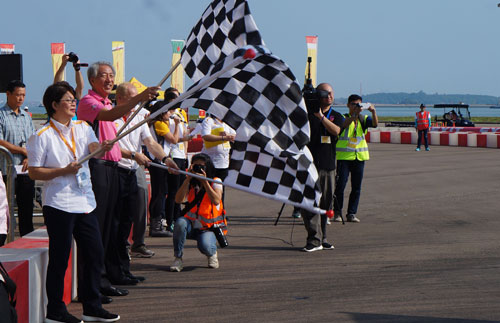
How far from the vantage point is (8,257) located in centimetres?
508

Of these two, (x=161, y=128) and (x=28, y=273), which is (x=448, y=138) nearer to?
(x=161, y=128)

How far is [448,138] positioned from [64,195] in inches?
1068

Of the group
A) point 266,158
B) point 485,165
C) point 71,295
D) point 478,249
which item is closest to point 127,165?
point 71,295

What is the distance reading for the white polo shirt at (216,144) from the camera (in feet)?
31.4

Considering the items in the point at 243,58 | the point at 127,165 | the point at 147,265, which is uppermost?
the point at 243,58

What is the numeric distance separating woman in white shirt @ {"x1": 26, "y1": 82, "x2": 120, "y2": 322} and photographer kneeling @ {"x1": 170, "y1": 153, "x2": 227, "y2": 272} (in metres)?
1.97

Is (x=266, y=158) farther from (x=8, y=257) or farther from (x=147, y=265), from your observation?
(x=147, y=265)

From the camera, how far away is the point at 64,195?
495 centimetres

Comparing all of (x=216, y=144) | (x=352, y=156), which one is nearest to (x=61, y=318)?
(x=216, y=144)

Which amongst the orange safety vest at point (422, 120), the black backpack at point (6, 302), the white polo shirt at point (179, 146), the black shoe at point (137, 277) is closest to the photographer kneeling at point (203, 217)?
the black shoe at point (137, 277)

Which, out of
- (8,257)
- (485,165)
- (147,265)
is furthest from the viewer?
(485,165)

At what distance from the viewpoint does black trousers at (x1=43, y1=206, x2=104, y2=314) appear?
4961mm

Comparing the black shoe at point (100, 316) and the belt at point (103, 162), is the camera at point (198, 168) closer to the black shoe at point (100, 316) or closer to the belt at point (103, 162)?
the belt at point (103, 162)

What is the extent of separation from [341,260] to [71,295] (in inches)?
116
